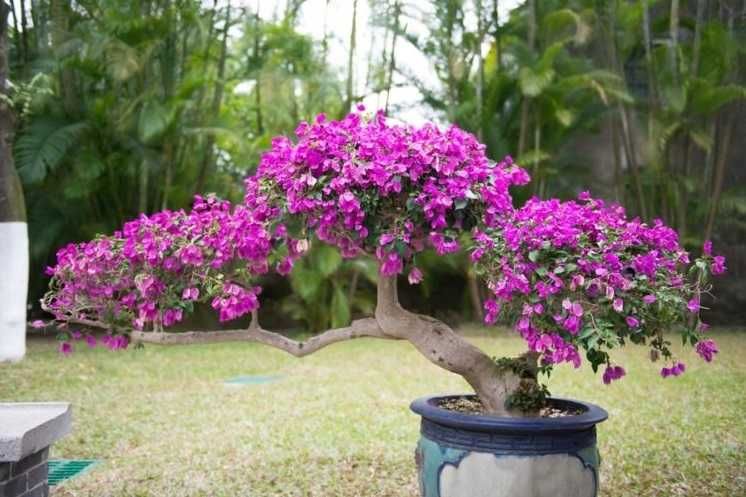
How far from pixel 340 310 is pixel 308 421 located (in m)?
4.61

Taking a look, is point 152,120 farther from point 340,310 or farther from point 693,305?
point 693,305

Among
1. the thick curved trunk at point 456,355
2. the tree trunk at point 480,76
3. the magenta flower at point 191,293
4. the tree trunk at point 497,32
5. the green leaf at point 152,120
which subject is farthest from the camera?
the tree trunk at point 497,32

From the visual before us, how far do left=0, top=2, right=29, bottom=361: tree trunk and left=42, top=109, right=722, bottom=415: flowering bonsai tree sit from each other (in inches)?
171

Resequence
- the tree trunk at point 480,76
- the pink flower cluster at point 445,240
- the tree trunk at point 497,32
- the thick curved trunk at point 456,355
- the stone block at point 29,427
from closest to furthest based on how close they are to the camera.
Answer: the stone block at point 29,427, the pink flower cluster at point 445,240, the thick curved trunk at point 456,355, the tree trunk at point 480,76, the tree trunk at point 497,32

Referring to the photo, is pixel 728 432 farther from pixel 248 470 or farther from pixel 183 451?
pixel 183 451

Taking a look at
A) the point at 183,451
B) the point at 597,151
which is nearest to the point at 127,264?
the point at 183,451

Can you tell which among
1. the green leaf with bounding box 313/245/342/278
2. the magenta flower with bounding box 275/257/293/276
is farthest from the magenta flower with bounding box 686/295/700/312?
the green leaf with bounding box 313/245/342/278

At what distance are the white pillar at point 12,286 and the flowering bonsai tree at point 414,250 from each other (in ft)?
14.2

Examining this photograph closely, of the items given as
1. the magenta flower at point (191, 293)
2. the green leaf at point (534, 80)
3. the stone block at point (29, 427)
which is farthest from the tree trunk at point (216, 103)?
the stone block at point (29, 427)

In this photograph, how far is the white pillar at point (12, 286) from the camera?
23.8ft

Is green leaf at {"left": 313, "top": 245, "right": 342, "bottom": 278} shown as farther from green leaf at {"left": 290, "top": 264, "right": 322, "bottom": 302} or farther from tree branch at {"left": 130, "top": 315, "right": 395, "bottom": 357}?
tree branch at {"left": 130, "top": 315, "right": 395, "bottom": 357}

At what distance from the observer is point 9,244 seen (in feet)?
23.9

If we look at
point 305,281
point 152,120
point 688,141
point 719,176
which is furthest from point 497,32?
point 152,120

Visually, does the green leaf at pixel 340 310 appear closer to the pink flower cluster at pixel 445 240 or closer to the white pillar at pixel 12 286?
the white pillar at pixel 12 286
